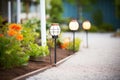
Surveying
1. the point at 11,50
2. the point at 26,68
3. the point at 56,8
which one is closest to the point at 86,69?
the point at 26,68

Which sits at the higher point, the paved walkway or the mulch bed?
the mulch bed

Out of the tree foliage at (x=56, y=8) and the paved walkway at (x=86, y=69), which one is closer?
the paved walkway at (x=86, y=69)

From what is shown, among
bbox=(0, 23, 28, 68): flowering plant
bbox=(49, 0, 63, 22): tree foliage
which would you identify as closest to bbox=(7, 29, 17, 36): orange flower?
bbox=(0, 23, 28, 68): flowering plant

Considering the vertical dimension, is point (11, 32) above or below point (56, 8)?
below

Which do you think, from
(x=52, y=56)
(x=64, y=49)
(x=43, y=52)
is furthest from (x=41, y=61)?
(x=64, y=49)

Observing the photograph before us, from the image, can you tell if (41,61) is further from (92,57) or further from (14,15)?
(14,15)

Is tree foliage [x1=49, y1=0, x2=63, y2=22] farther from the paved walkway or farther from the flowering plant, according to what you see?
the flowering plant

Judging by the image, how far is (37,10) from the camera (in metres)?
39.9

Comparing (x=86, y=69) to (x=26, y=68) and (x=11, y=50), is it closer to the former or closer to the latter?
(x=26, y=68)

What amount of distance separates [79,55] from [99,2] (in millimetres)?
23916

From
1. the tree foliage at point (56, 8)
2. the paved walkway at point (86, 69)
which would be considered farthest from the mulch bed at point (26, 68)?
the tree foliage at point (56, 8)

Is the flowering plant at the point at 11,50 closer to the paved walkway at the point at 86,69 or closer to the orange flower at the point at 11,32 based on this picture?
the orange flower at the point at 11,32

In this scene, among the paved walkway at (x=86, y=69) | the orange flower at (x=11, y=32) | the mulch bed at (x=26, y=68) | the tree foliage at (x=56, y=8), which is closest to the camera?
the mulch bed at (x=26, y=68)

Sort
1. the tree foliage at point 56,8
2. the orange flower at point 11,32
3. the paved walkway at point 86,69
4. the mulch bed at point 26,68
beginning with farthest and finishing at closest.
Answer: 1. the tree foliage at point 56,8
2. the orange flower at point 11,32
3. the paved walkway at point 86,69
4. the mulch bed at point 26,68
